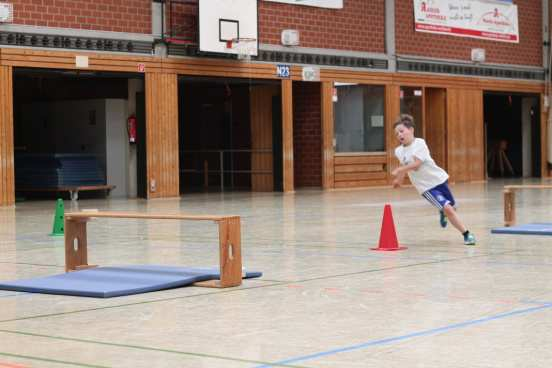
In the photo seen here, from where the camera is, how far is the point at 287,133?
106 ft

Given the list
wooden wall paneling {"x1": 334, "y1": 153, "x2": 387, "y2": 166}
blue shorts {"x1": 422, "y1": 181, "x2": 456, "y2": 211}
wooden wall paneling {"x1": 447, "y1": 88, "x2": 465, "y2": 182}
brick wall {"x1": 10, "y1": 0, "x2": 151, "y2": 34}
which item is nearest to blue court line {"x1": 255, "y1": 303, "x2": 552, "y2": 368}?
blue shorts {"x1": 422, "y1": 181, "x2": 456, "y2": 211}

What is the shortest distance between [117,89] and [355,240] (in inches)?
688

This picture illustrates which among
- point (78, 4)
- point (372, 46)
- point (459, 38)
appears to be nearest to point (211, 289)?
point (78, 4)

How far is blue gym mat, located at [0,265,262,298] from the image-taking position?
9.26 meters

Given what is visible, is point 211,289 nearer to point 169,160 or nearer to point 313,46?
point 169,160

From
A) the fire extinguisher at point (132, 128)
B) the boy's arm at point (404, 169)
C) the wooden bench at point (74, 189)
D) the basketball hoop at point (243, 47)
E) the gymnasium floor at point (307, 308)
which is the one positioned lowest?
the gymnasium floor at point (307, 308)

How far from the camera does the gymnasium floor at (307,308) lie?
6.38m

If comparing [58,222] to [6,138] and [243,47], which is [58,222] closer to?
[6,138]

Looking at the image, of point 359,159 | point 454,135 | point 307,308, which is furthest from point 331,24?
point 307,308

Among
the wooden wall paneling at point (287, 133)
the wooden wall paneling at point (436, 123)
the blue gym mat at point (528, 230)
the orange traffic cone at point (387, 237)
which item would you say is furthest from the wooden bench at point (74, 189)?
the orange traffic cone at point (387, 237)

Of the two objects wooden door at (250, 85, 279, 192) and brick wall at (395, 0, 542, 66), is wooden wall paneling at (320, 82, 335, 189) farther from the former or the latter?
brick wall at (395, 0, 542, 66)

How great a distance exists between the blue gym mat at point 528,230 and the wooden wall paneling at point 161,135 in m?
15.0

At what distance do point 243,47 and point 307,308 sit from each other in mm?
22262

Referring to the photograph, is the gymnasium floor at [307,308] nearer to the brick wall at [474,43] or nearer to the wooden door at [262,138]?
the wooden door at [262,138]
